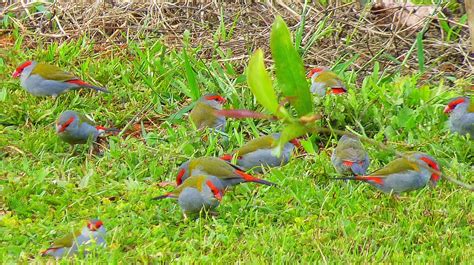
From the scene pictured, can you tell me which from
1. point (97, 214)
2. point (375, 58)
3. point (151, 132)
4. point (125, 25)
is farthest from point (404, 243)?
point (125, 25)

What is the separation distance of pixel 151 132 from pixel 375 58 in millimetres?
2442

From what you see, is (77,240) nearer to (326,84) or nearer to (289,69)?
(326,84)

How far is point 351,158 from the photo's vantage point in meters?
6.33

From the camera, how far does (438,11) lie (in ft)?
30.2

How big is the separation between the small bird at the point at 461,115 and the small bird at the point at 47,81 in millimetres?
3110

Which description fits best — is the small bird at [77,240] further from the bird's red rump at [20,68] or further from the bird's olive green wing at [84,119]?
the bird's red rump at [20,68]

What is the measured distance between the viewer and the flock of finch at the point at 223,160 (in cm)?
576

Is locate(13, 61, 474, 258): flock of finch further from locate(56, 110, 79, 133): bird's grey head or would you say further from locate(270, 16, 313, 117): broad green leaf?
locate(270, 16, 313, 117): broad green leaf

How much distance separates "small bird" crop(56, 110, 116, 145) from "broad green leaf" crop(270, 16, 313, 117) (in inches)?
204

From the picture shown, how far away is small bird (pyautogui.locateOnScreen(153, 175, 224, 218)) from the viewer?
575 centimetres

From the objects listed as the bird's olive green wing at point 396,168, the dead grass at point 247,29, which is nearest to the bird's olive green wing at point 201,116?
the dead grass at point 247,29

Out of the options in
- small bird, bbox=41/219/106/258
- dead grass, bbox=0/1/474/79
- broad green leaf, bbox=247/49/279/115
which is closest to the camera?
broad green leaf, bbox=247/49/279/115

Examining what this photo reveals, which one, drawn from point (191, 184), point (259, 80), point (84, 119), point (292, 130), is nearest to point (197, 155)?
point (84, 119)

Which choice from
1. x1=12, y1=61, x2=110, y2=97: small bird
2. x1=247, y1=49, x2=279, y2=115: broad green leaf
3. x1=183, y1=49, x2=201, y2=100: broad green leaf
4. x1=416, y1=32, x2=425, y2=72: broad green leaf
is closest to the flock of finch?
x1=12, y1=61, x2=110, y2=97: small bird
